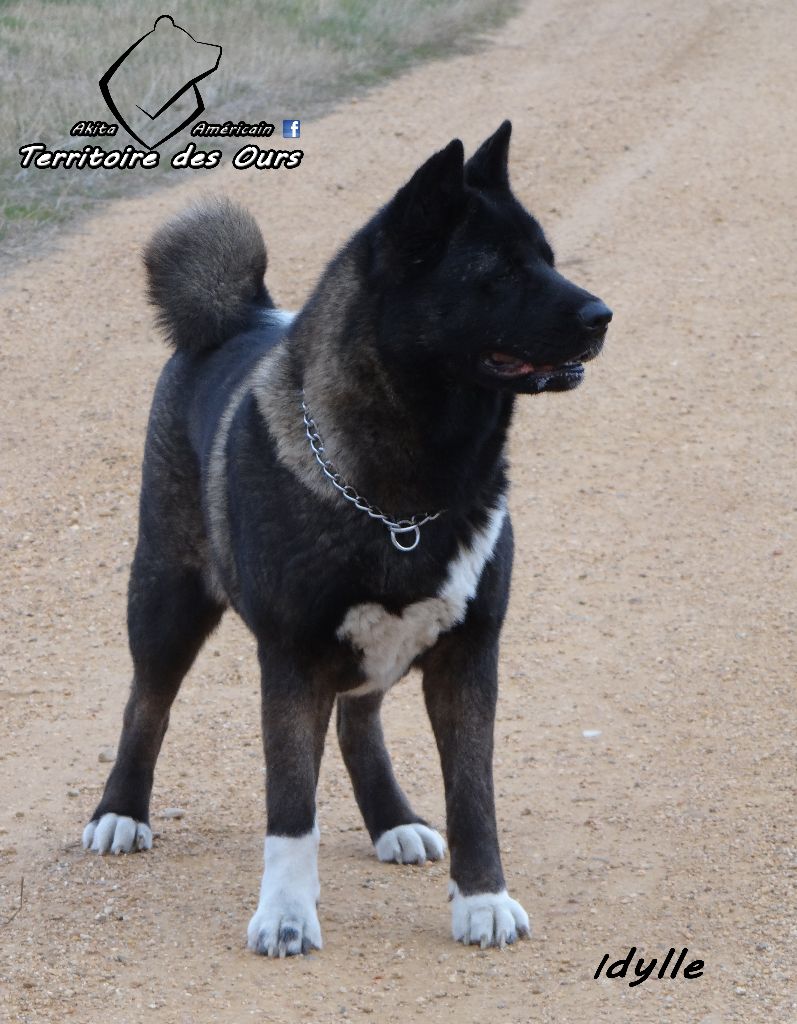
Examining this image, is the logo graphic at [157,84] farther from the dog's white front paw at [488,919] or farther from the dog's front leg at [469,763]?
the dog's white front paw at [488,919]

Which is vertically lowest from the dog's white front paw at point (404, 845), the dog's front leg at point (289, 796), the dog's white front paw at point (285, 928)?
the dog's white front paw at point (404, 845)

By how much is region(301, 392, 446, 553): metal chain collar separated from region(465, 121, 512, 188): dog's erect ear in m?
0.66

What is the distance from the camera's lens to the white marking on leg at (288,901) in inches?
127

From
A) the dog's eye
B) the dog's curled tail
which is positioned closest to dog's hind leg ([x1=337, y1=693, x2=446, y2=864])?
the dog's curled tail

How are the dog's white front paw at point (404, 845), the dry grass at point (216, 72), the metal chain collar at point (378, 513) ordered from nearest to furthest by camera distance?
the metal chain collar at point (378, 513) < the dog's white front paw at point (404, 845) < the dry grass at point (216, 72)

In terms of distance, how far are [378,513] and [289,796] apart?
2.09ft

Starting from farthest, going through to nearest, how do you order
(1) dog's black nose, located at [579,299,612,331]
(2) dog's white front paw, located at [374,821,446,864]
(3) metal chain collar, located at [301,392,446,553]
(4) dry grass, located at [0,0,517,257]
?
(4) dry grass, located at [0,0,517,257] < (2) dog's white front paw, located at [374,821,446,864] < (3) metal chain collar, located at [301,392,446,553] < (1) dog's black nose, located at [579,299,612,331]

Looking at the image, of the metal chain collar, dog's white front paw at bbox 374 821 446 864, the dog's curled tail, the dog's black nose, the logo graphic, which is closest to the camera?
the dog's black nose

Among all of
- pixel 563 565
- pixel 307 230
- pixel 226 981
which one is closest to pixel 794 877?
pixel 226 981

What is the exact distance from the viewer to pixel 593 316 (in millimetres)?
3160

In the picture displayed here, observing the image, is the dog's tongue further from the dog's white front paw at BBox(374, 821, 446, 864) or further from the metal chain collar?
the dog's white front paw at BBox(374, 821, 446, 864)

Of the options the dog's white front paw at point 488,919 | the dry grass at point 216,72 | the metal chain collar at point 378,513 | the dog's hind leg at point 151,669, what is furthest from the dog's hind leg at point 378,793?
the dry grass at point 216,72

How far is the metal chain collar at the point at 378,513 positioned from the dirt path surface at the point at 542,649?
89 cm

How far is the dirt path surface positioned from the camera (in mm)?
Answer: 3230
